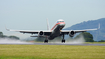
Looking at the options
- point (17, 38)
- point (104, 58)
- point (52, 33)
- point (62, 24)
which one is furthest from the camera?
point (17, 38)

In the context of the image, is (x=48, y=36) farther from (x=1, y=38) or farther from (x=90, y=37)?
(x=90, y=37)

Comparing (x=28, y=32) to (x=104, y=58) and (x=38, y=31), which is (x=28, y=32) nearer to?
(x=38, y=31)

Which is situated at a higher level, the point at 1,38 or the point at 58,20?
the point at 58,20

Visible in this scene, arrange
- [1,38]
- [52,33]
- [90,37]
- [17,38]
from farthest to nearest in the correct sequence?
1. [90,37]
2. [17,38]
3. [1,38]
4. [52,33]

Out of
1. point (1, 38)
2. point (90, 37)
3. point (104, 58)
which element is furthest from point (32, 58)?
point (90, 37)

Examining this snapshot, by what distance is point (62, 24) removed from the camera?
5738 centimetres

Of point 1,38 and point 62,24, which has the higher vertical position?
point 62,24

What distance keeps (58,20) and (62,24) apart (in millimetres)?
2624

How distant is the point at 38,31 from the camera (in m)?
64.8

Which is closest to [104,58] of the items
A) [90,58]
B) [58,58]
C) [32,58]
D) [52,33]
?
[90,58]

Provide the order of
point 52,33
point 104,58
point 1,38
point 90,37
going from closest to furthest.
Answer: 1. point 104,58
2. point 52,33
3. point 1,38
4. point 90,37

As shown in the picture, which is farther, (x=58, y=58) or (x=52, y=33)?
(x=52, y=33)

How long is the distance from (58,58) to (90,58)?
3.05 metres

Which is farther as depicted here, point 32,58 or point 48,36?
point 48,36
